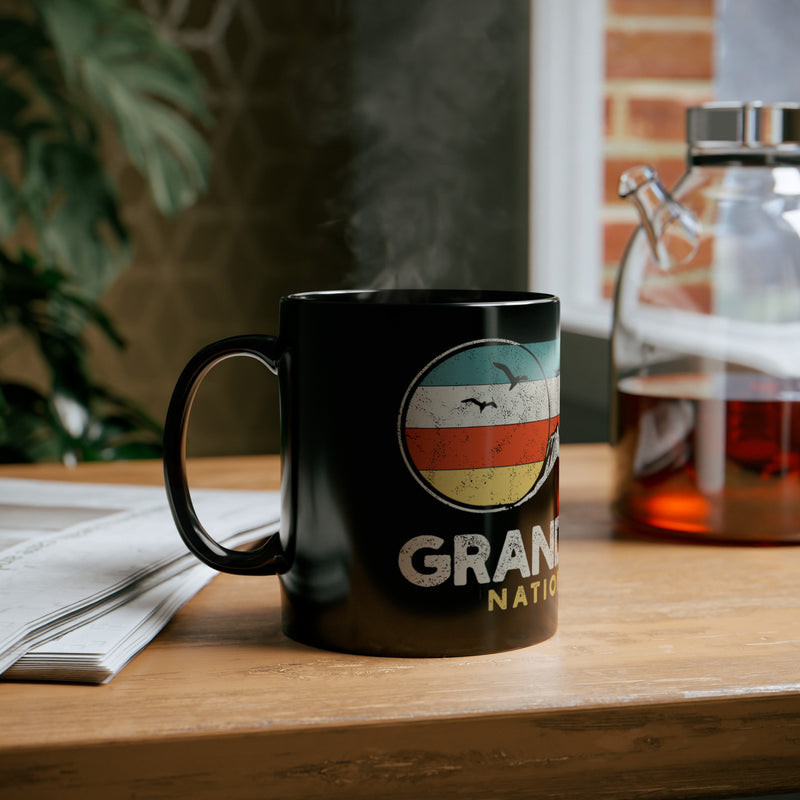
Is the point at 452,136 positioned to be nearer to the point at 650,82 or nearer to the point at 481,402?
the point at 650,82

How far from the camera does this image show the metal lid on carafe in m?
0.60

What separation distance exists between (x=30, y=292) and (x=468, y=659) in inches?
40.2

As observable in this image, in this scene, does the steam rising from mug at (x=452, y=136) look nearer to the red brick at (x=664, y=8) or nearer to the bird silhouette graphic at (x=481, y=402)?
the red brick at (x=664, y=8)

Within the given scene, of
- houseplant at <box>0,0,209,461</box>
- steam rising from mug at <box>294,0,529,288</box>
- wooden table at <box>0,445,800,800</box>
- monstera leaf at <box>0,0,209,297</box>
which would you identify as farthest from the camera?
steam rising from mug at <box>294,0,529,288</box>

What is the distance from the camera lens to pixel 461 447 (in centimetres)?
41

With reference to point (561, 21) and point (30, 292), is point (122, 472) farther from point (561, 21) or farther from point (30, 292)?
point (561, 21)

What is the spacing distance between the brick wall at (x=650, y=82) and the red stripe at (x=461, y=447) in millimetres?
1277

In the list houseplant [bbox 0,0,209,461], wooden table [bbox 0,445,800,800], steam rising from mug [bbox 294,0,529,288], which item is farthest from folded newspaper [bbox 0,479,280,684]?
steam rising from mug [bbox 294,0,529,288]

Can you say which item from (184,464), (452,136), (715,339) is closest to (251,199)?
(452,136)

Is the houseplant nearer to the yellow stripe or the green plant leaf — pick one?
the green plant leaf

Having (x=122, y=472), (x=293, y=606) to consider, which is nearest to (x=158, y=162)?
(x=122, y=472)

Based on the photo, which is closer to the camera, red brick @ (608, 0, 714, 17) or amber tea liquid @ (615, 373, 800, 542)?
amber tea liquid @ (615, 373, 800, 542)

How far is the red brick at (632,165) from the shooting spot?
1.59 metres

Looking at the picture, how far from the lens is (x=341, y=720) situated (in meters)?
0.36
